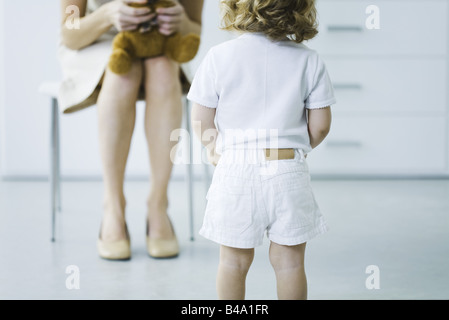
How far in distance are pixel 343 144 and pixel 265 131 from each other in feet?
4.75

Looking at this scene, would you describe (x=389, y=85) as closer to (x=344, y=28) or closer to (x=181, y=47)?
(x=344, y=28)

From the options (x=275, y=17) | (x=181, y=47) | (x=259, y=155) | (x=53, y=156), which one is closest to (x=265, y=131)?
(x=259, y=155)

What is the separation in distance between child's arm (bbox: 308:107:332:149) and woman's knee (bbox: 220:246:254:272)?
17cm

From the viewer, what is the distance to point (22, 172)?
2209mm

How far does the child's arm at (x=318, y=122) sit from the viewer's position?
75 centimetres

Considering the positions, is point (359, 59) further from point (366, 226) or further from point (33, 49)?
point (33, 49)

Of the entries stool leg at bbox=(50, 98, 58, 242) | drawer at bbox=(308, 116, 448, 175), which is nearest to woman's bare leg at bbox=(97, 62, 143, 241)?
stool leg at bbox=(50, 98, 58, 242)

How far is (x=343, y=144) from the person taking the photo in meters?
2.13

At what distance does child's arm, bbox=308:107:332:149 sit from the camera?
2.47 ft

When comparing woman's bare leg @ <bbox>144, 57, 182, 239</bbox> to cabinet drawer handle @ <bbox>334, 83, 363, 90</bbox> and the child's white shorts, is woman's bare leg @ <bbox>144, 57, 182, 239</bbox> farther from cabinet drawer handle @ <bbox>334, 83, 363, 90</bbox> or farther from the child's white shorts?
cabinet drawer handle @ <bbox>334, 83, 363, 90</bbox>

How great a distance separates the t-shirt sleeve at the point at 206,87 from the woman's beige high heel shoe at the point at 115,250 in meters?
0.47

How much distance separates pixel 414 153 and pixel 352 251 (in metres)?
1.10
